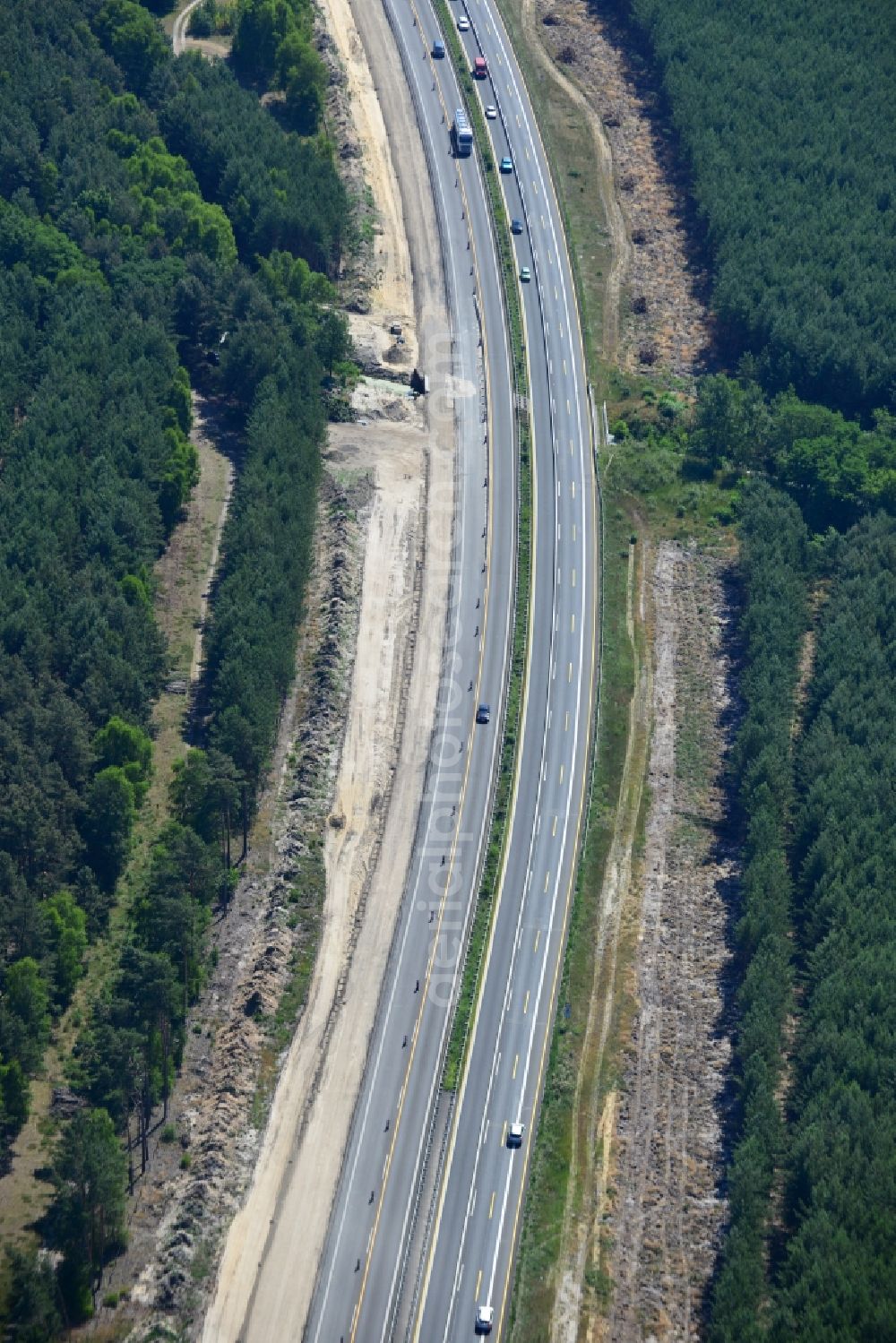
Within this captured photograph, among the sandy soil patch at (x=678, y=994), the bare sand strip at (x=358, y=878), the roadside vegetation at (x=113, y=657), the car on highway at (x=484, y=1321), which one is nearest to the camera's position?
the car on highway at (x=484, y=1321)

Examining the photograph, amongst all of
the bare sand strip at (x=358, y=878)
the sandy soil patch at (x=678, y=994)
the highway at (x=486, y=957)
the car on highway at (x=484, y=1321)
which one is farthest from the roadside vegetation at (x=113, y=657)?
the sandy soil patch at (x=678, y=994)

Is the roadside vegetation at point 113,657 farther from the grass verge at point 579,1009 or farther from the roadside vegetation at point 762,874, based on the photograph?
the roadside vegetation at point 762,874

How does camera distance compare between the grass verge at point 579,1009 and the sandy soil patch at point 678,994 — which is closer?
the grass verge at point 579,1009

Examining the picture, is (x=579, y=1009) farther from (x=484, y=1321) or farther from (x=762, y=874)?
(x=484, y=1321)

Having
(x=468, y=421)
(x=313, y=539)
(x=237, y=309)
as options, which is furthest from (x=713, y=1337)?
(x=237, y=309)

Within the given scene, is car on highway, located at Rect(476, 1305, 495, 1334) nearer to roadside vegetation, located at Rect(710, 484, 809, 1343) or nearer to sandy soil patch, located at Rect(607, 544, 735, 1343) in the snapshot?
sandy soil patch, located at Rect(607, 544, 735, 1343)

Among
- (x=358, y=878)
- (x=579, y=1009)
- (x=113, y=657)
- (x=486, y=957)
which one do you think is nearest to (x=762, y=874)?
(x=579, y=1009)

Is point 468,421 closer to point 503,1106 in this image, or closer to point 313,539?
point 313,539

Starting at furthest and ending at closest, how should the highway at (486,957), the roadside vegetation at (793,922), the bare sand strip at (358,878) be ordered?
1. the highway at (486,957)
2. the bare sand strip at (358,878)
3. the roadside vegetation at (793,922)
